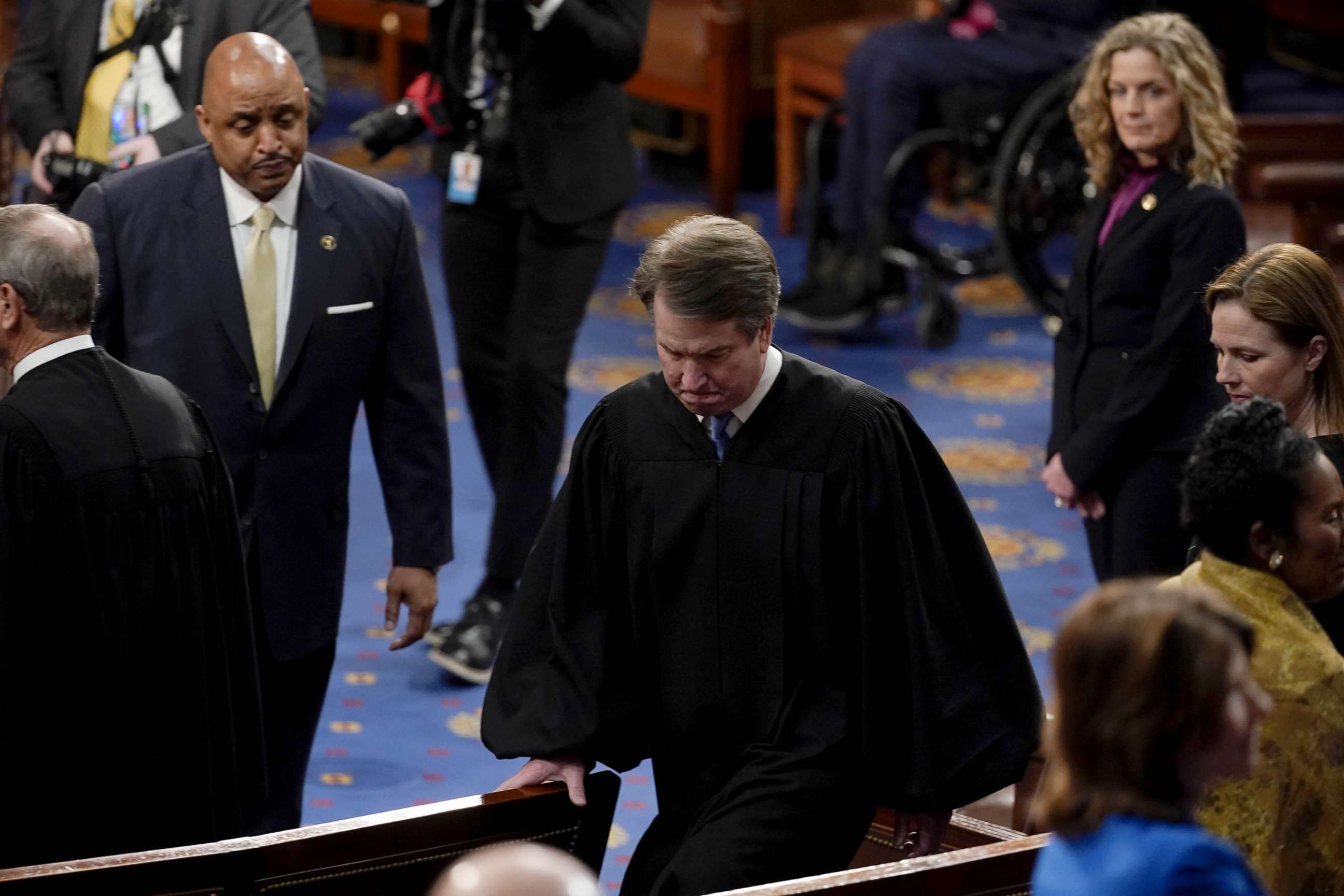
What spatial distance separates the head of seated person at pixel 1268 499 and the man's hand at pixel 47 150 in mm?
2682

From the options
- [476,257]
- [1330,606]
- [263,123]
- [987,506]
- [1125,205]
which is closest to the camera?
[1330,606]

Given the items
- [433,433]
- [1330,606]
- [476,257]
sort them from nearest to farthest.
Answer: [1330,606] → [433,433] → [476,257]

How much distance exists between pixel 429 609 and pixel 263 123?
990mm

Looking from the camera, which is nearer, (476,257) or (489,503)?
(476,257)

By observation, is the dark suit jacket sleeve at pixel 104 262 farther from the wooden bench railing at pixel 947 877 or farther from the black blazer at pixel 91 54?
the wooden bench railing at pixel 947 877

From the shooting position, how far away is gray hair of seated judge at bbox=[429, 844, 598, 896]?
5.53 feet

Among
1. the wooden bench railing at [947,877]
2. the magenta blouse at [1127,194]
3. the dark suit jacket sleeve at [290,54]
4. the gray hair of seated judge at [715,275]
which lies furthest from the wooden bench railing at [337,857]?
the magenta blouse at [1127,194]

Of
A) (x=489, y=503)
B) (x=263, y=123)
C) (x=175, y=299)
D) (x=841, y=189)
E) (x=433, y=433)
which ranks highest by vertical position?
(x=263, y=123)

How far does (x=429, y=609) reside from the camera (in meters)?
3.96

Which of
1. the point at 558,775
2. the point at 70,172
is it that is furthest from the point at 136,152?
the point at 558,775

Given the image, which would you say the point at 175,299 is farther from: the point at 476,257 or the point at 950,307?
the point at 950,307

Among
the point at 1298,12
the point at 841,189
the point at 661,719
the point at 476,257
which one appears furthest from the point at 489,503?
the point at 1298,12

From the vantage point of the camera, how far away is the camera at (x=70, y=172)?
4242 millimetres

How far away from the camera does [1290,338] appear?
3.22m
